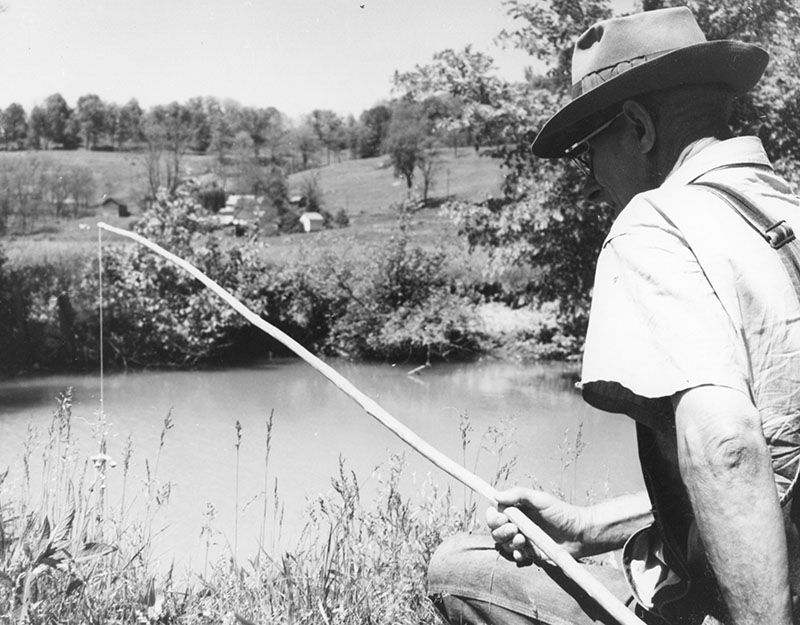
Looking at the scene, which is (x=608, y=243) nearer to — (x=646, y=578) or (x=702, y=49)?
(x=702, y=49)

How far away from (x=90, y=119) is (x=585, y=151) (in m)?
32.6

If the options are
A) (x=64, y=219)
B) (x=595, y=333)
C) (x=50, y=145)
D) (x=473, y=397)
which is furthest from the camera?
(x=50, y=145)

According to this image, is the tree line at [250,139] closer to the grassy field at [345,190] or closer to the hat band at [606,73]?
the grassy field at [345,190]

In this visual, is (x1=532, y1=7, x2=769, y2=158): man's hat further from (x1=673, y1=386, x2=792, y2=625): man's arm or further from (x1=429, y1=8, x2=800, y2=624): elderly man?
(x1=673, y1=386, x2=792, y2=625): man's arm

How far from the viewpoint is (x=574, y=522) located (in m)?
1.92

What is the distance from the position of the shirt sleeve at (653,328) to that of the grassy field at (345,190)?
46.8 feet

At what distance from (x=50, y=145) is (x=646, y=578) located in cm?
2512

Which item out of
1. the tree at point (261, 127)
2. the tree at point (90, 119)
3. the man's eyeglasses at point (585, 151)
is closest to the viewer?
the man's eyeglasses at point (585, 151)

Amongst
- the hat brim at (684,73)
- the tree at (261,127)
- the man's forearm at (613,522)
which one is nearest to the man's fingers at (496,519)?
the man's forearm at (613,522)

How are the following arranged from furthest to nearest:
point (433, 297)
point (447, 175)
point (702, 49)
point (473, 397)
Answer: point (447, 175) < point (433, 297) < point (473, 397) < point (702, 49)

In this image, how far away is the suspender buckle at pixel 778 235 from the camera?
1.31 meters

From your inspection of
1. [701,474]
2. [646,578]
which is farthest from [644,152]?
[646,578]

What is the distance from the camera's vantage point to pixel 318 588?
2707 millimetres

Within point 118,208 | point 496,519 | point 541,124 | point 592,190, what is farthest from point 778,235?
point 118,208
